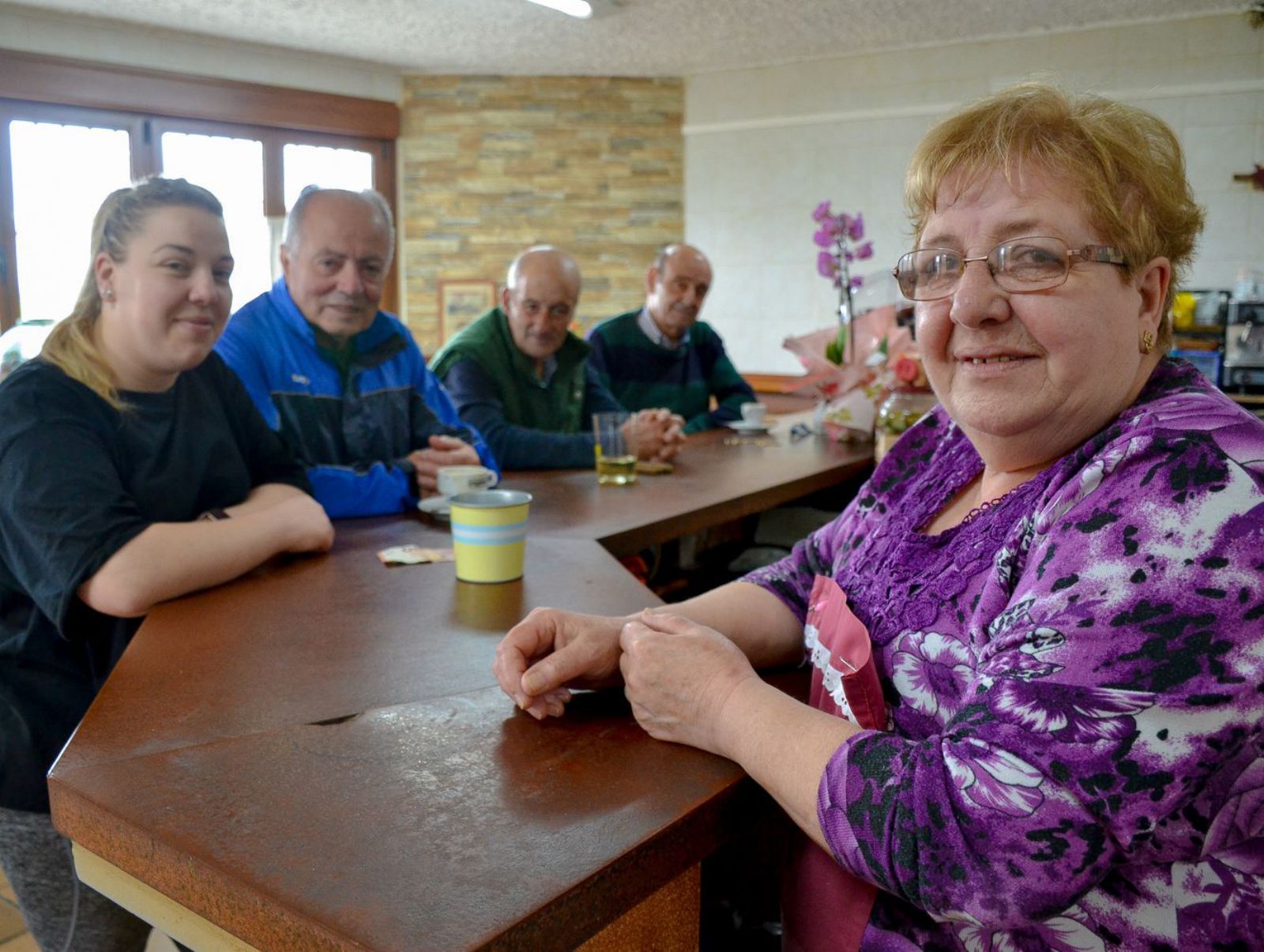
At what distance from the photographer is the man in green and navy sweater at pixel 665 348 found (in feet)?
13.8

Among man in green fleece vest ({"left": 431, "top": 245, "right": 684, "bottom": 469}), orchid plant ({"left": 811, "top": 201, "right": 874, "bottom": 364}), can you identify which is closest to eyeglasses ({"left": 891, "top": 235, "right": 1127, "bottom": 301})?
man in green fleece vest ({"left": 431, "top": 245, "right": 684, "bottom": 469})

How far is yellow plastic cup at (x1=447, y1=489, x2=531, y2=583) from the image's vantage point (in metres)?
1.60

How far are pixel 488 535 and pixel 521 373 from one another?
1.93m

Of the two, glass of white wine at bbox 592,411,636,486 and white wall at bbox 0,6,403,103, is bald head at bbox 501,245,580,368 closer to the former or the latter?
glass of white wine at bbox 592,411,636,486

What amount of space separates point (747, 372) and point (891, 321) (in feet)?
11.9

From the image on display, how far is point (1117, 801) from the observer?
0.73 meters

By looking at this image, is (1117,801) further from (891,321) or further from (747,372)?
(747,372)

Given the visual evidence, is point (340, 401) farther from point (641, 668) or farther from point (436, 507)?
point (641, 668)

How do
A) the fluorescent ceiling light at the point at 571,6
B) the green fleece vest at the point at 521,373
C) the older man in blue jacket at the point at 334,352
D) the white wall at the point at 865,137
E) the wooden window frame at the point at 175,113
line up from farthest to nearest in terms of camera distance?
the white wall at the point at 865,137, the wooden window frame at the point at 175,113, the fluorescent ceiling light at the point at 571,6, the green fleece vest at the point at 521,373, the older man in blue jacket at the point at 334,352

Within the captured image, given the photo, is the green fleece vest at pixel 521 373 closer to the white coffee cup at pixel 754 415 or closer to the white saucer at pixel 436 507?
the white coffee cup at pixel 754 415

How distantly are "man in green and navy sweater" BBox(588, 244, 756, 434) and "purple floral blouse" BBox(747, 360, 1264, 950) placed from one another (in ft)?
10.7

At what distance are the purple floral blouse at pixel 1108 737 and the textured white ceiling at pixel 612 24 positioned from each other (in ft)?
16.3

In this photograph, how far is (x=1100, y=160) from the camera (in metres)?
0.93

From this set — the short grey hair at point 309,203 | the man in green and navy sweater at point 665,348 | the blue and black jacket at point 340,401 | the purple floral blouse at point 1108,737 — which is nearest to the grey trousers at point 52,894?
the blue and black jacket at point 340,401
